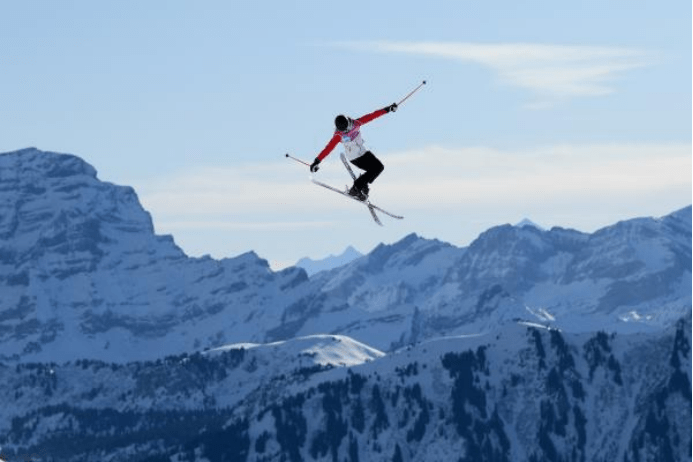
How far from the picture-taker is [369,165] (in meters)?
84.1

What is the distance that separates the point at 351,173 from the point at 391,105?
6256 mm

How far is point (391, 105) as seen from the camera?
8225 cm

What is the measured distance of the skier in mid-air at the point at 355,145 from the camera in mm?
81812

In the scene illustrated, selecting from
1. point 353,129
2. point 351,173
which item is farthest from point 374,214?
point 353,129

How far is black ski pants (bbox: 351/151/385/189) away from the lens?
8338 centimetres

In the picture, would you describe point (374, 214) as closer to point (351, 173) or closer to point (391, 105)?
point (351, 173)

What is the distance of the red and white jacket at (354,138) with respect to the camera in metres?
82.2

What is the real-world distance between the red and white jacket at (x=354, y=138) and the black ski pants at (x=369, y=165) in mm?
383

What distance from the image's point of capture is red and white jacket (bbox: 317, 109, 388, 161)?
82.2 meters

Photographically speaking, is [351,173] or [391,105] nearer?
[391,105]

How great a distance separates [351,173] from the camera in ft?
288

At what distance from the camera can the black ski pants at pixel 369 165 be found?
83.4 m

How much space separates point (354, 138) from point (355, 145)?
34 cm

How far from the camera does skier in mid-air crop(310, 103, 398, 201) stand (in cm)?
8181
